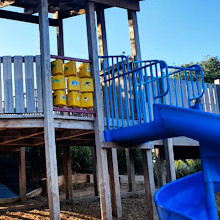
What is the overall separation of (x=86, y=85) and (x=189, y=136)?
2.35m

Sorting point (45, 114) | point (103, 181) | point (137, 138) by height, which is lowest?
point (103, 181)

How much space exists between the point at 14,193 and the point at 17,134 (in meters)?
4.60

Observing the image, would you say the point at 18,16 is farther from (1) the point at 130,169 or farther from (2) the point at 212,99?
(2) the point at 212,99

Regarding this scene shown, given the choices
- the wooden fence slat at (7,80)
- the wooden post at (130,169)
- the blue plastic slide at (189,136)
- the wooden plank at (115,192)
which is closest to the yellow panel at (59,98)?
the wooden fence slat at (7,80)

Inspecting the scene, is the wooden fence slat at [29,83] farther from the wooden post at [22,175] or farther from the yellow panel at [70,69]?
the wooden post at [22,175]

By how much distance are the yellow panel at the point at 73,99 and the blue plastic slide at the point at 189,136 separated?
81 cm

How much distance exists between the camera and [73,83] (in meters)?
7.51

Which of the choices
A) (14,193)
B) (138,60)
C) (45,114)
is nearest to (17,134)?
(45,114)

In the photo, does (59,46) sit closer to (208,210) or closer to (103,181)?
(103,181)

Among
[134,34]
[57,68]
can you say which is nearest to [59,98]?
[57,68]

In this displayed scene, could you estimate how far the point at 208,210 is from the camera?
6.77 metres

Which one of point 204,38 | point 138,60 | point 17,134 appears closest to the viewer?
point 17,134

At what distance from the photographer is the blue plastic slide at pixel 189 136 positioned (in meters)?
6.04

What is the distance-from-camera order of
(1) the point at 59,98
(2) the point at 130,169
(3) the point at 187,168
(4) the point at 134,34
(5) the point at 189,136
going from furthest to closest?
(3) the point at 187,168 < (2) the point at 130,169 < (4) the point at 134,34 < (1) the point at 59,98 < (5) the point at 189,136
